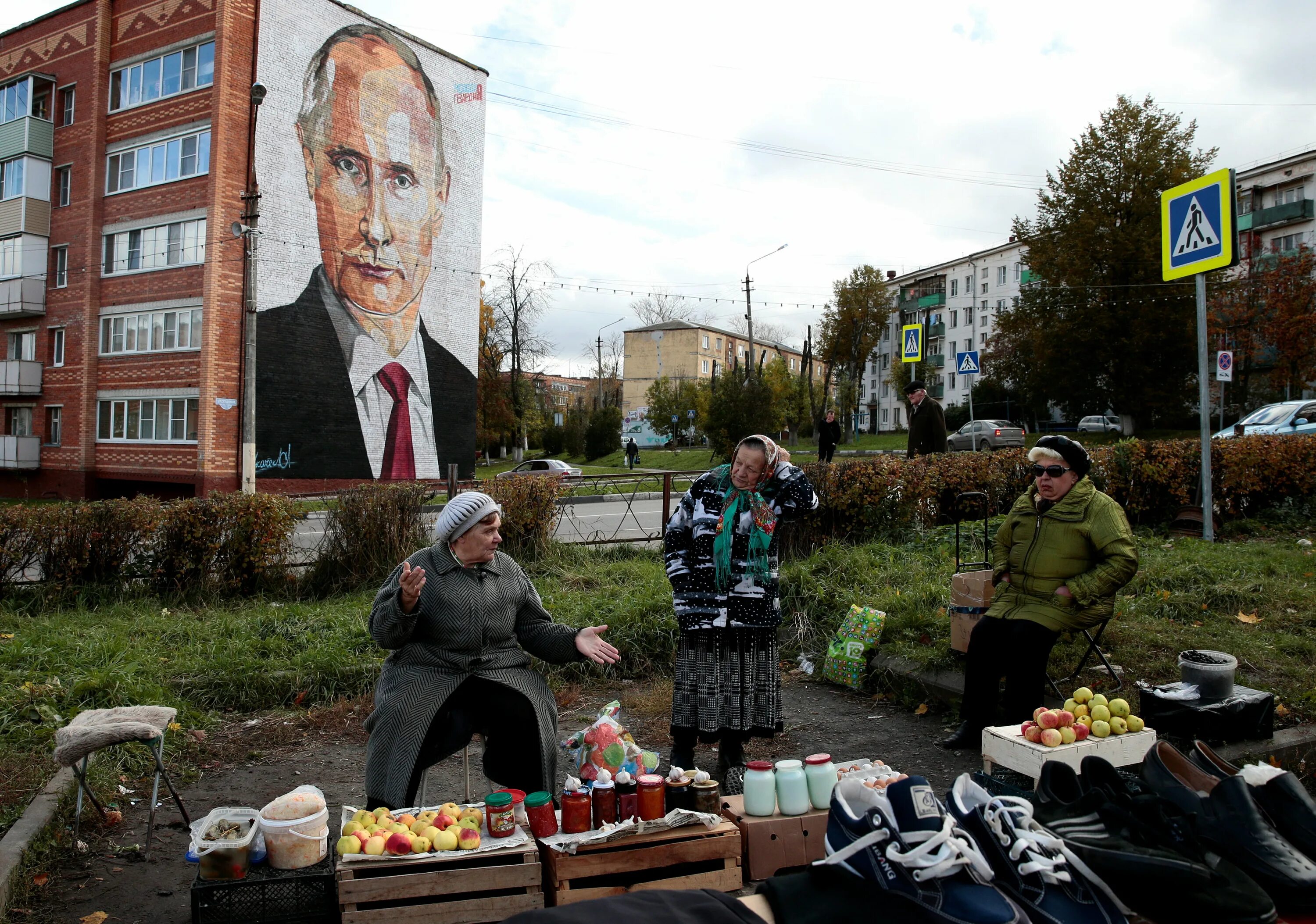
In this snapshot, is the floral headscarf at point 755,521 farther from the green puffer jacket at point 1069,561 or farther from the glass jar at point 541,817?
the glass jar at point 541,817

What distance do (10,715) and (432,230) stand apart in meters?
26.5

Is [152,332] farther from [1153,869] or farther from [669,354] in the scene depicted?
[669,354]

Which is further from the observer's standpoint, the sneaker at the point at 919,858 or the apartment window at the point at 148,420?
the apartment window at the point at 148,420

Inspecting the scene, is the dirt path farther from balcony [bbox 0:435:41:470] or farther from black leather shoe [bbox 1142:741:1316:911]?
balcony [bbox 0:435:41:470]

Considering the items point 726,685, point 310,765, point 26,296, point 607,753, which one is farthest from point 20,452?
point 607,753

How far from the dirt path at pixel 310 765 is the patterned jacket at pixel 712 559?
39.9 inches

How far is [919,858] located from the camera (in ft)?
7.26

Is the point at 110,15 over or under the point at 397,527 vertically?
over

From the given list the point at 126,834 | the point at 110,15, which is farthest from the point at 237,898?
the point at 110,15

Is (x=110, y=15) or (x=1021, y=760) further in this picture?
(x=110, y=15)

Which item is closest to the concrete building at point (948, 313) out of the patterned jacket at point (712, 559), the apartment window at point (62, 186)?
the apartment window at point (62, 186)

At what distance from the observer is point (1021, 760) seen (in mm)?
3570

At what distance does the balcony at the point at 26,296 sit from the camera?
29656 millimetres

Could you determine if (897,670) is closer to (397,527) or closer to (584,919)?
(584,919)
